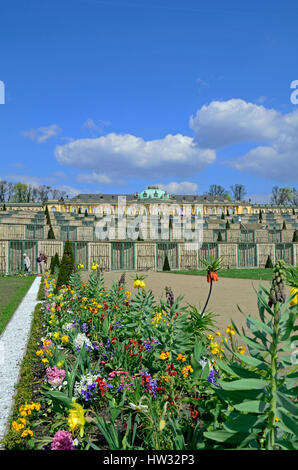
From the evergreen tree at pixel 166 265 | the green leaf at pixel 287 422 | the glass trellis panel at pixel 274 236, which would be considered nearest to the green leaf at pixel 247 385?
the green leaf at pixel 287 422

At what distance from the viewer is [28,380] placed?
4.91 m

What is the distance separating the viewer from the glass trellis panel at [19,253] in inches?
875

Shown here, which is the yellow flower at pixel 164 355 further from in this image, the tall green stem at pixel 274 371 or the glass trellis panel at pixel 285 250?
the glass trellis panel at pixel 285 250

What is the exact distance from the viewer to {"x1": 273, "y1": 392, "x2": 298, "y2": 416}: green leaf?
172 centimetres

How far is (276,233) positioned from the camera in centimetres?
3741

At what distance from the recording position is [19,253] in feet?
73.8

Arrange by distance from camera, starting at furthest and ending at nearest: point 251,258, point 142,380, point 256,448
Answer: point 251,258 < point 142,380 < point 256,448

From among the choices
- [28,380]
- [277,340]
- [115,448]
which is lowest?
[28,380]
